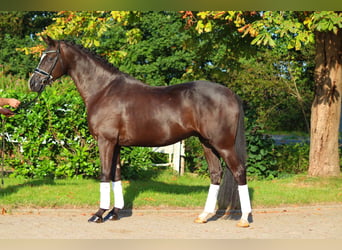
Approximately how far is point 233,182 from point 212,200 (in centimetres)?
45

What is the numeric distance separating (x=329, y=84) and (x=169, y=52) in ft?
34.6

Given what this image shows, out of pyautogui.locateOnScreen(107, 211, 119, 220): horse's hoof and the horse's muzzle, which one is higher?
the horse's muzzle

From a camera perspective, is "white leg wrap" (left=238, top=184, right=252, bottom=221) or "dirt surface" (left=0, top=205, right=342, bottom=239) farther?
"white leg wrap" (left=238, top=184, right=252, bottom=221)

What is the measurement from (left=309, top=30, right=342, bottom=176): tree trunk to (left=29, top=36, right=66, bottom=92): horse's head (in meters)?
6.85

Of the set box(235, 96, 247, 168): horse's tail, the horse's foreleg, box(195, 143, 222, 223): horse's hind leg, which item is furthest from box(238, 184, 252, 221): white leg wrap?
the horse's foreleg

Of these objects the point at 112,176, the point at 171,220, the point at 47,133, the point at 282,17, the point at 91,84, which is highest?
the point at 282,17

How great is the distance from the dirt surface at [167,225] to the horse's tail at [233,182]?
27cm

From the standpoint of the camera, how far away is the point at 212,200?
7.26m

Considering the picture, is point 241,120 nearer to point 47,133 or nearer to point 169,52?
point 47,133

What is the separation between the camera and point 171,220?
7246mm

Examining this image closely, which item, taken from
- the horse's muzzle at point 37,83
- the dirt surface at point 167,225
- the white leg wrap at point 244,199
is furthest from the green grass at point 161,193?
the horse's muzzle at point 37,83

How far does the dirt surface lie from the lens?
20.3ft

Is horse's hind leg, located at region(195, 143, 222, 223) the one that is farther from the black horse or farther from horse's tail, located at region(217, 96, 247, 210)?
horse's tail, located at region(217, 96, 247, 210)

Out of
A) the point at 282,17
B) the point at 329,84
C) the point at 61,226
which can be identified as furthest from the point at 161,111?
the point at 329,84
